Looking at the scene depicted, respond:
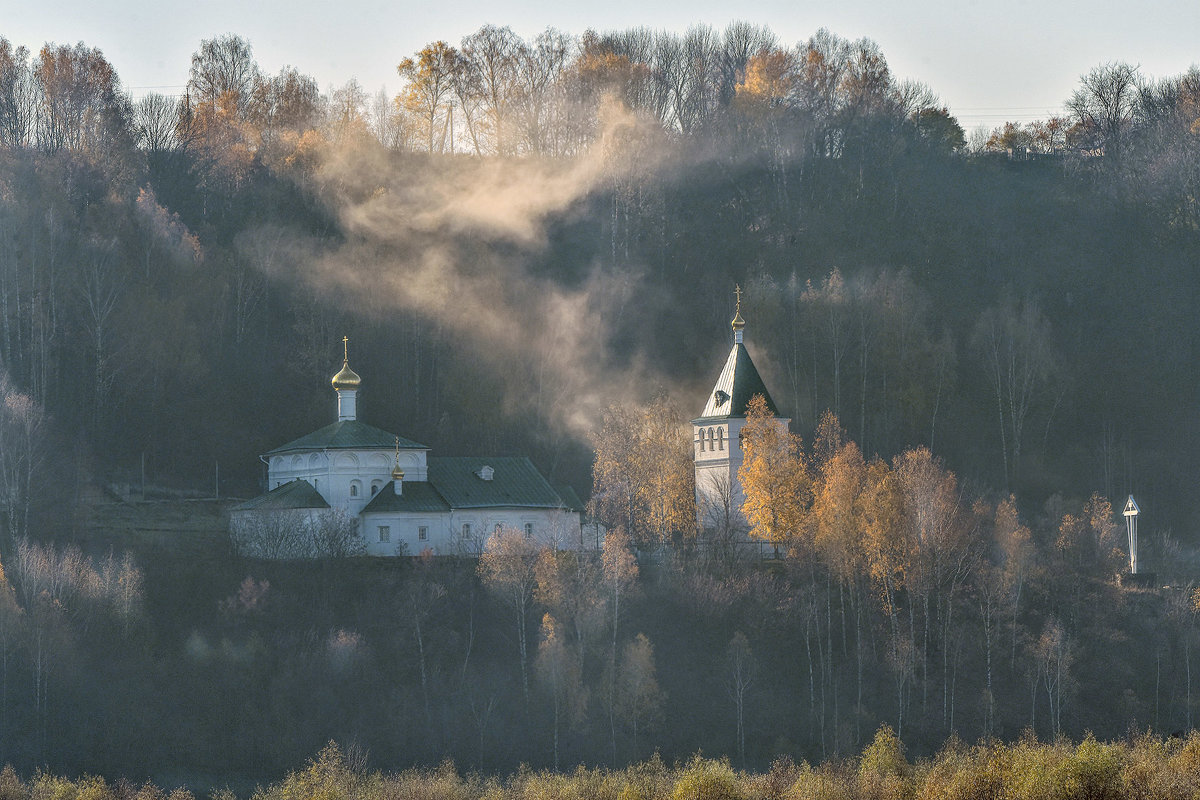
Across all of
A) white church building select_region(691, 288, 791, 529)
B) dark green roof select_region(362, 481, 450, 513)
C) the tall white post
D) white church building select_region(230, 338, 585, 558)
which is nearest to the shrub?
white church building select_region(230, 338, 585, 558)

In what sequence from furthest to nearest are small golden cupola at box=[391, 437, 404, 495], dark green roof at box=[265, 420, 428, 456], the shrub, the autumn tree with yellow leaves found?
small golden cupola at box=[391, 437, 404, 495] → dark green roof at box=[265, 420, 428, 456] → the autumn tree with yellow leaves → the shrub

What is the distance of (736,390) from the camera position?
57188 mm

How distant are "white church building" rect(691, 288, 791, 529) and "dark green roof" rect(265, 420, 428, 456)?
797 centimetres

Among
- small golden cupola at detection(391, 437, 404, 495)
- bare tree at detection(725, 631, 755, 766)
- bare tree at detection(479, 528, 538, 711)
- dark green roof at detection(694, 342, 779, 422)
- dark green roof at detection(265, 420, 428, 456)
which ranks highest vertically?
dark green roof at detection(694, 342, 779, 422)

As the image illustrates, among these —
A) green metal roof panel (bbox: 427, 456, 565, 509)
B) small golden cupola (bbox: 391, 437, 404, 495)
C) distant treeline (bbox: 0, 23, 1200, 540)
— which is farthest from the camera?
distant treeline (bbox: 0, 23, 1200, 540)

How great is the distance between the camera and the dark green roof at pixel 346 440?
179 ft

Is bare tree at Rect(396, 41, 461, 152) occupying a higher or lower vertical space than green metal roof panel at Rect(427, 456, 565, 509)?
higher

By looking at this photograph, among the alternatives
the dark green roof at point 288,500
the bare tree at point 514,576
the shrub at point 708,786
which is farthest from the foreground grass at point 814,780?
the dark green roof at point 288,500

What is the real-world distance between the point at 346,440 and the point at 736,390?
1127cm

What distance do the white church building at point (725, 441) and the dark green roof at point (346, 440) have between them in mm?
7974

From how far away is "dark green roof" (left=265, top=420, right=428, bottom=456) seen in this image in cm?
5450

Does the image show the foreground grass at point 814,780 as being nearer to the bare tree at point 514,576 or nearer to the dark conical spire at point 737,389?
the bare tree at point 514,576

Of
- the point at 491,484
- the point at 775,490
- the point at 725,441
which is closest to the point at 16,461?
the point at 491,484

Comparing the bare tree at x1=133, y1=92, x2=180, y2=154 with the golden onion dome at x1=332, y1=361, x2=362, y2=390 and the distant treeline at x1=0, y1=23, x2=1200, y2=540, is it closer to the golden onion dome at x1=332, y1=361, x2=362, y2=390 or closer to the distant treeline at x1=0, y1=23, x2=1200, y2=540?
the distant treeline at x1=0, y1=23, x2=1200, y2=540
